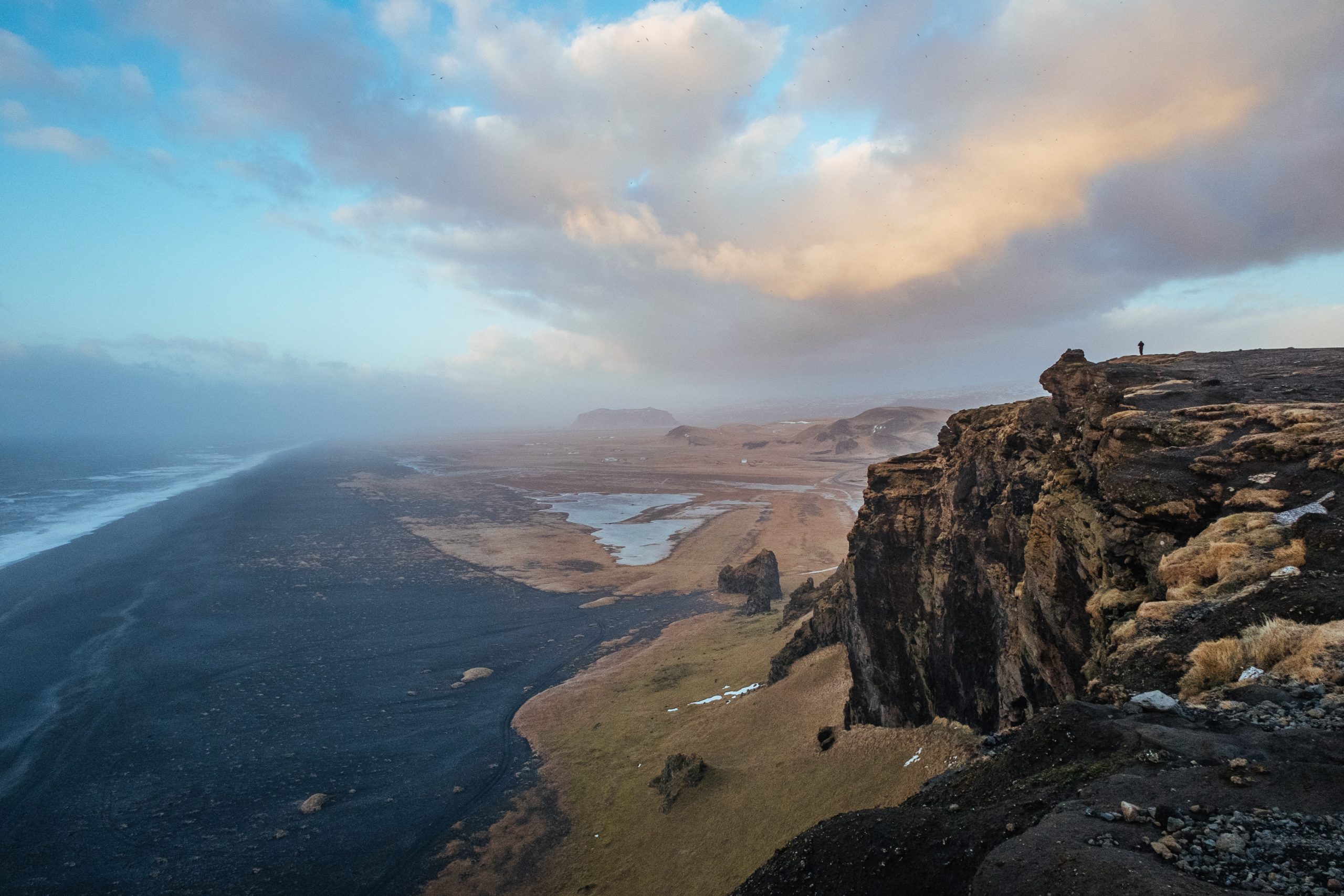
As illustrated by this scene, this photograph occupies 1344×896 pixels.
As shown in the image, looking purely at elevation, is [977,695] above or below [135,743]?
above

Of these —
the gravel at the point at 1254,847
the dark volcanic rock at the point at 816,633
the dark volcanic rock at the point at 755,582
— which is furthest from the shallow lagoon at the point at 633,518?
the gravel at the point at 1254,847

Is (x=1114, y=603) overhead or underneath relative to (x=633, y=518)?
overhead

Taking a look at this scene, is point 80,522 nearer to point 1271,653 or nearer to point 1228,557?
point 1228,557

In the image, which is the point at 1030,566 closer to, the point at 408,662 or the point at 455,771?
the point at 455,771

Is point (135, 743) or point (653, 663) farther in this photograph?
point (653, 663)

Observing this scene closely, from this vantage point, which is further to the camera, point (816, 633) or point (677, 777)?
point (816, 633)

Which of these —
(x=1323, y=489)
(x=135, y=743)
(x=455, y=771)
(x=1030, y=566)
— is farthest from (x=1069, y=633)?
(x=135, y=743)

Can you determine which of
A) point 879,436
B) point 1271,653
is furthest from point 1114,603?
point 879,436
